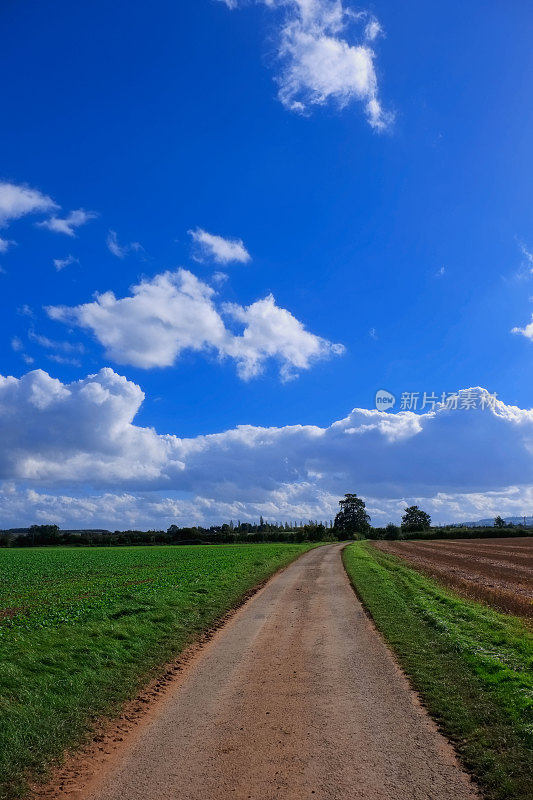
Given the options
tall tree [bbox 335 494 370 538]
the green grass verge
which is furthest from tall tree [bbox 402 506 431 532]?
the green grass verge

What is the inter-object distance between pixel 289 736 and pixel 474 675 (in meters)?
4.80

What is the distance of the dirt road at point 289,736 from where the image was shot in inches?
246

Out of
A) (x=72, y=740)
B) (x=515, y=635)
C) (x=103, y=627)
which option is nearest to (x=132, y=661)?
(x=103, y=627)

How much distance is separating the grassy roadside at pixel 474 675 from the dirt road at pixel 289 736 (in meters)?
0.39

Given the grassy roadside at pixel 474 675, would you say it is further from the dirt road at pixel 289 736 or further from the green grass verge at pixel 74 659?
the green grass verge at pixel 74 659

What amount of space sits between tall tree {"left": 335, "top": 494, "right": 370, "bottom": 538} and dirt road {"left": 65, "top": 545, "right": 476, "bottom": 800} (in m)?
150

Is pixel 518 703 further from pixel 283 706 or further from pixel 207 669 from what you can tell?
pixel 207 669

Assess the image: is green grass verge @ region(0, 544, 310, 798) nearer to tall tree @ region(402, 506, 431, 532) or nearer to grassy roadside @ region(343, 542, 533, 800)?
grassy roadside @ region(343, 542, 533, 800)

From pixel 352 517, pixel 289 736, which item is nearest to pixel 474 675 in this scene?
pixel 289 736

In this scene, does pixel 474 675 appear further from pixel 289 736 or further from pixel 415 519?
pixel 415 519

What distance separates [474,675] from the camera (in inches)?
404

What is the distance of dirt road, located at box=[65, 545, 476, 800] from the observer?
20.5 feet

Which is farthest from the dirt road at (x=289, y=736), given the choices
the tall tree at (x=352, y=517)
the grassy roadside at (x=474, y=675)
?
the tall tree at (x=352, y=517)

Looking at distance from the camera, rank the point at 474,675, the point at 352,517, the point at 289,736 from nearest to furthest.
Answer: the point at 289,736
the point at 474,675
the point at 352,517
